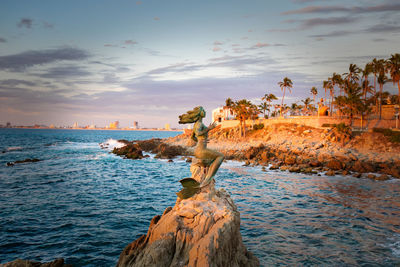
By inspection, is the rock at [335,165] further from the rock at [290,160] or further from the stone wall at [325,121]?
the stone wall at [325,121]

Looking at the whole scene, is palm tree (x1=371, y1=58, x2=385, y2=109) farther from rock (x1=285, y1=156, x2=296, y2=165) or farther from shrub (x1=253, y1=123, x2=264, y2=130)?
rock (x1=285, y1=156, x2=296, y2=165)

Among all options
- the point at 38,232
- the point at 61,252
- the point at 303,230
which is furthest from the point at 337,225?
the point at 38,232

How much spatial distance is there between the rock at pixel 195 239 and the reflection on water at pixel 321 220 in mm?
3937

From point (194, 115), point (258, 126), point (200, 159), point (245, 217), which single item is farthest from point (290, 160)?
point (258, 126)

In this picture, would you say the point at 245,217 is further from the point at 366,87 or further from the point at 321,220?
the point at 366,87

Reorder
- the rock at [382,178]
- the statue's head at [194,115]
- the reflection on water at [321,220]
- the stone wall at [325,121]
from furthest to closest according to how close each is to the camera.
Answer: the stone wall at [325,121]
the rock at [382,178]
the reflection on water at [321,220]
the statue's head at [194,115]

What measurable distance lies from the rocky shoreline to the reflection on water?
5419 mm

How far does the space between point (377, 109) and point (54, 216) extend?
71448 mm

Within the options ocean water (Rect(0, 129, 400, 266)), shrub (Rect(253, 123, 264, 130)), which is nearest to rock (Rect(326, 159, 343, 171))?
ocean water (Rect(0, 129, 400, 266))

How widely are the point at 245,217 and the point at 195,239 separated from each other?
9.41 meters

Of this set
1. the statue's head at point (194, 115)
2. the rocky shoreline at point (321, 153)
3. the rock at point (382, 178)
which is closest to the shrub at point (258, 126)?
the rocky shoreline at point (321, 153)

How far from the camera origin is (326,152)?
40375 millimetres

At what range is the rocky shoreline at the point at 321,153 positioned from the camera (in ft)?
105

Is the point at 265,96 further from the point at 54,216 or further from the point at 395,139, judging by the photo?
the point at 54,216
